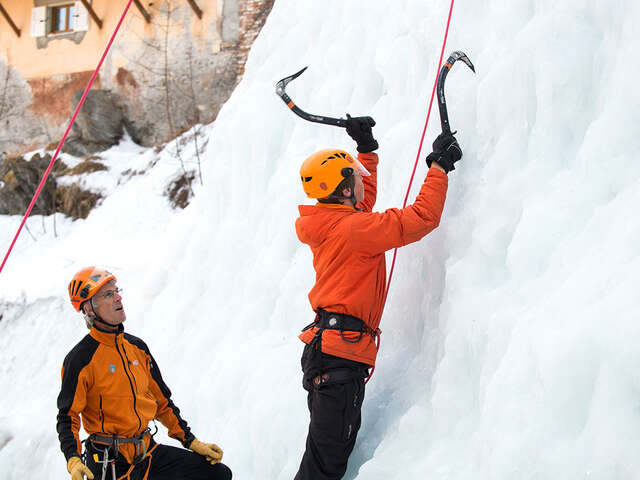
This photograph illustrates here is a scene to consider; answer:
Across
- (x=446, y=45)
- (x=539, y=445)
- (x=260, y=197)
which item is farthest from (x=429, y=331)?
(x=260, y=197)

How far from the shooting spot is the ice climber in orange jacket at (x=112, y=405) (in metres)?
2.96

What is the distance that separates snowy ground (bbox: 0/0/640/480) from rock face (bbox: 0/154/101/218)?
20.2ft

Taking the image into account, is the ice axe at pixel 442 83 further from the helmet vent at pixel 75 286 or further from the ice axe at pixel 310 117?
the helmet vent at pixel 75 286

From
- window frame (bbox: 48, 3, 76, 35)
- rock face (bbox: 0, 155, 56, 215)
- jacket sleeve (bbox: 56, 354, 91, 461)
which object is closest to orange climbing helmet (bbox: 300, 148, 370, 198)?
jacket sleeve (bbox: 56, 354, 91, 461)

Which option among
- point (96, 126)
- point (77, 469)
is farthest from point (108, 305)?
point (96, 126)

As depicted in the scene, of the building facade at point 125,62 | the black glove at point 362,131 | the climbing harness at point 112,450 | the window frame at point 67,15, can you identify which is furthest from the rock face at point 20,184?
the black glove at point 362,131

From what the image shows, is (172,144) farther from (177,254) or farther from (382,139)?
(382,139)

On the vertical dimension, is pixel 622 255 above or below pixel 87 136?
below

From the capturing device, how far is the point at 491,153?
3000 mm

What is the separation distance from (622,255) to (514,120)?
949mm

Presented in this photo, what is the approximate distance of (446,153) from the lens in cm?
275

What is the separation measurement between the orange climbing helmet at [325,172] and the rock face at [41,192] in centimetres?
909

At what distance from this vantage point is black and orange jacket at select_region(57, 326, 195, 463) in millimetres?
2932

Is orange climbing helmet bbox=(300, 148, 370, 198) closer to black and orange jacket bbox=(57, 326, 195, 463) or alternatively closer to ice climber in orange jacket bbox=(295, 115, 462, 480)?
ice climber in orange jacket bbox=(295, 115, 462, 480)
